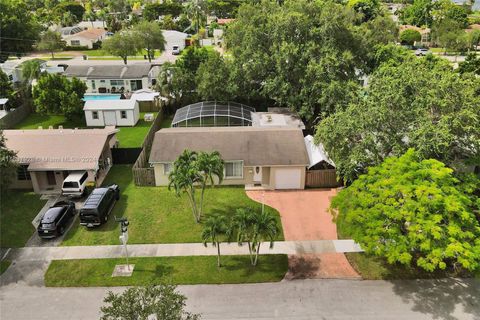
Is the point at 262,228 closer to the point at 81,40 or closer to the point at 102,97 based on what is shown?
the point at 102,97

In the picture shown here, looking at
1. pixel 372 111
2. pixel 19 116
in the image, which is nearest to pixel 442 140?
pixel 372 111

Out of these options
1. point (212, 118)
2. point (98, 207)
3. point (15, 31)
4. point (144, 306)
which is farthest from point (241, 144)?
point (15, 31)

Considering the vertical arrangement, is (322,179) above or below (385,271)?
above

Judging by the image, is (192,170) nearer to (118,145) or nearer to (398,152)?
(398,152)

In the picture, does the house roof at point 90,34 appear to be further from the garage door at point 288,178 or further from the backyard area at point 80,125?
the garage door at point 288,178

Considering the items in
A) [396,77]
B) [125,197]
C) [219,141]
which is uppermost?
[396,77]

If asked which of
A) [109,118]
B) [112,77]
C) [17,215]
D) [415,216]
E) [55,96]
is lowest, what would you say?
[17,215]

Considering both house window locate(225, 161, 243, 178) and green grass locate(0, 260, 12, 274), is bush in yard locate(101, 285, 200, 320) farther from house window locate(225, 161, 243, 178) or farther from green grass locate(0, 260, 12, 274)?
house window locate(225, 161, 243, 178)
